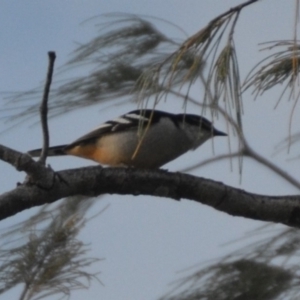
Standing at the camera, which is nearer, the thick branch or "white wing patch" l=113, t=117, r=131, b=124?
the thick branch

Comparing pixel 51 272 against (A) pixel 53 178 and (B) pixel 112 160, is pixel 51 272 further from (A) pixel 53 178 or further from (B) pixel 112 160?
(B) pixel 112 160

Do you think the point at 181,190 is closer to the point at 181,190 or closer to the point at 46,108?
the point at 181,190

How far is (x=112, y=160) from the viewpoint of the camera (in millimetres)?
2789

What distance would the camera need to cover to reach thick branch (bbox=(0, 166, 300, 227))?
1.84 m

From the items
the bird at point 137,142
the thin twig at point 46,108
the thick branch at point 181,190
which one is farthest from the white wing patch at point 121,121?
the thin twig at point 46,108

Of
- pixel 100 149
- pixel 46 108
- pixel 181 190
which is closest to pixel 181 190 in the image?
pixel 181 190

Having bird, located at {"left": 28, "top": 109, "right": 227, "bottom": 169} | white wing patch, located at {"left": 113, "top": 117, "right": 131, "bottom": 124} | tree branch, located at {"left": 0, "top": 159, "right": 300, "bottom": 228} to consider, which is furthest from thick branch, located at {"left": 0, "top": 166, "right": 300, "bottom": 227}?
white wing patch, located at {"left": 113, "top": 117, "right": 131, "bottom": 124}

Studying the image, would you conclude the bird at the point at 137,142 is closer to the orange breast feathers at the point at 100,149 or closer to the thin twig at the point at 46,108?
the orange breast feathers at the point at 100,149

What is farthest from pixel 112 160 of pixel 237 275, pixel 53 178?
pixel 53 178

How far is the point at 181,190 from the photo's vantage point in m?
1.96

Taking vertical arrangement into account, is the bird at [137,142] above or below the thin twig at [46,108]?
below

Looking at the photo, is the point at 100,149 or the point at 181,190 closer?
the point at 181,190

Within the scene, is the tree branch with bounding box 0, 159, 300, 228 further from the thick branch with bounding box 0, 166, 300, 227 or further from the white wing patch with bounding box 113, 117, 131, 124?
the white wing patch with bounding box 113, 117, 131, 124

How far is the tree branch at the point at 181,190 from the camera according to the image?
1844 mm
